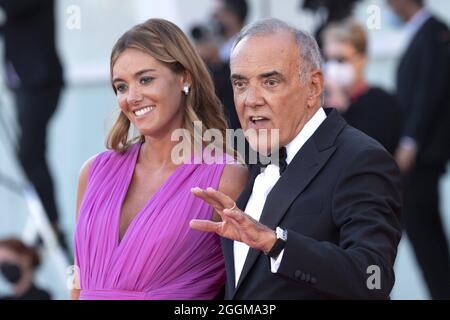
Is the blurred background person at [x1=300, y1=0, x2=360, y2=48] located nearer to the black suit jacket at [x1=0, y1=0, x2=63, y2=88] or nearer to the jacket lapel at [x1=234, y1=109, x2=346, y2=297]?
the black suit jacket at [x1=0, y1=0, x2=63, y2=88]

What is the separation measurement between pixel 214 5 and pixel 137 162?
10.2 feet

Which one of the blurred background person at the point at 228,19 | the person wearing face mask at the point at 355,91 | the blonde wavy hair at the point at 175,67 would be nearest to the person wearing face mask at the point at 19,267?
the blurred background person at the point at 228,19

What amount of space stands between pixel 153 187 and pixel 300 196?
0.74 m

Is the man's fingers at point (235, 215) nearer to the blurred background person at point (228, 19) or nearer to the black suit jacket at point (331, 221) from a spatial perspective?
the black suit jacket at point (331, 221)

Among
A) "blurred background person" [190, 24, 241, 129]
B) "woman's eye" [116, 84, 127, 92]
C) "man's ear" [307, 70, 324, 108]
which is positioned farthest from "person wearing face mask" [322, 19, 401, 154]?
"man's ear" [307, 70, 324, 108]

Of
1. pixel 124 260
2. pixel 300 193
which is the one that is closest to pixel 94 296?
pixel 124 260

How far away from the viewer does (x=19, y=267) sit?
581cm

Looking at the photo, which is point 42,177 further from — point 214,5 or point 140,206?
point 140,206

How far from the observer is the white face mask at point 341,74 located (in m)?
5.36

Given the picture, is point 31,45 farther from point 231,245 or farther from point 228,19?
point 231,245

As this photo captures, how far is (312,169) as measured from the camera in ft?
9.95

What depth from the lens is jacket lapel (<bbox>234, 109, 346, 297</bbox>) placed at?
3.00m

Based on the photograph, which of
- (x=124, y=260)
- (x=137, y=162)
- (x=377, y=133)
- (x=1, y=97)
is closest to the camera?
(x=124, y=260)

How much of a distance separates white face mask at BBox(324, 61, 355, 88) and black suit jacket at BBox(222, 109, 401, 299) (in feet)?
7.25
